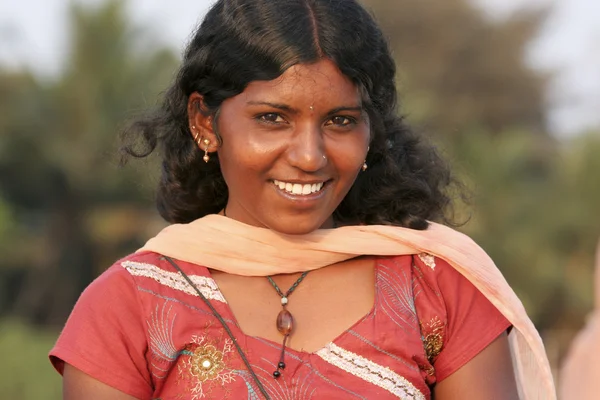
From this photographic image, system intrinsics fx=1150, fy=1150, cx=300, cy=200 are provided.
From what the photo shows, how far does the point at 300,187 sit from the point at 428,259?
445mm

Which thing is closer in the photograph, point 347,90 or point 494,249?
point 347,90

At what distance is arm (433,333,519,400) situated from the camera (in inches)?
123

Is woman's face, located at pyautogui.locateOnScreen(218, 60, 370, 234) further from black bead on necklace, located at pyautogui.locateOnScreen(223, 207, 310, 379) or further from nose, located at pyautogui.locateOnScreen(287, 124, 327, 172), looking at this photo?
black bead on necklace, located at pyautogui.locateOnScreen(223, 207, 310, 379)

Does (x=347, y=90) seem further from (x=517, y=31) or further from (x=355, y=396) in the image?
(x=517, y=31)

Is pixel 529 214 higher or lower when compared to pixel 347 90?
higher

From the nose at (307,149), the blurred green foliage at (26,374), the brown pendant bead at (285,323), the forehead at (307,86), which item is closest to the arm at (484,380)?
the brown pendant bead at (285,323)

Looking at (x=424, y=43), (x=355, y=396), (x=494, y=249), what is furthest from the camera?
(x=424, y=43)

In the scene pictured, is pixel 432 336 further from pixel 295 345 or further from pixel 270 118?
pixel 270 118

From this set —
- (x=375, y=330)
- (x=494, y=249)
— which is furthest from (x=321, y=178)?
(x=494, y=249)

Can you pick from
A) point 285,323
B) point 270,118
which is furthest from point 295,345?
point 270,118

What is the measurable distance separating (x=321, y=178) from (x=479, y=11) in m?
36.3

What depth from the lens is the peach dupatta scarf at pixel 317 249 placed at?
10.7ft

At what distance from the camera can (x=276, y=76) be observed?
3.09 m

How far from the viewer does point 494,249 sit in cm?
1653
